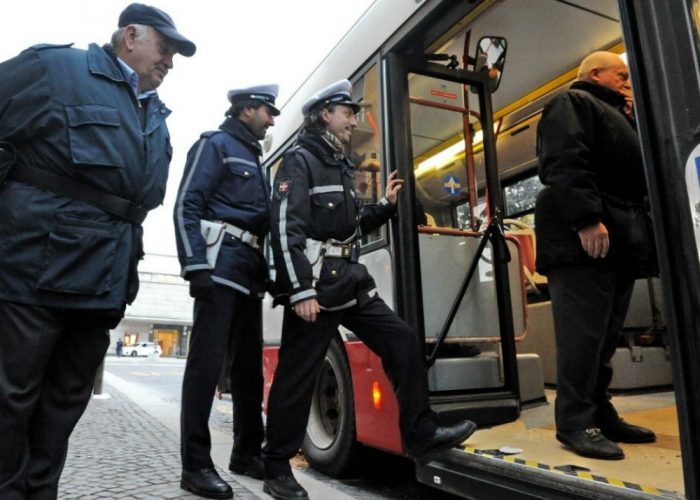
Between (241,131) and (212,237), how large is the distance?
0.64 metres

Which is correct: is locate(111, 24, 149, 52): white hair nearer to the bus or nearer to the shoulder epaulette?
the shoulder epaulette

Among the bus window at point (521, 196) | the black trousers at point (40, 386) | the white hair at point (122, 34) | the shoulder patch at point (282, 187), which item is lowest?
the black trousers at point (40, 386)

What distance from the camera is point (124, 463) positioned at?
3.07 m

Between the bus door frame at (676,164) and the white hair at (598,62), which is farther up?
the white hair at (598,62)

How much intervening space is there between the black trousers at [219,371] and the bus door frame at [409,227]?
78 centimetres

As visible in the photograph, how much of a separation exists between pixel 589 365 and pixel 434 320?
89 centimetres

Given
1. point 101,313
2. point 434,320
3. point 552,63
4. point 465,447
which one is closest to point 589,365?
point 465,447

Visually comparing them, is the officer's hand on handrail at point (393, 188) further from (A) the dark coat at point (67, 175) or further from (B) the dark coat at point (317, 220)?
(A) the dark coat at point (67, 175)

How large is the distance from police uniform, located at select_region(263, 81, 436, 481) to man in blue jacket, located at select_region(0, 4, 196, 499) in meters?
0.66

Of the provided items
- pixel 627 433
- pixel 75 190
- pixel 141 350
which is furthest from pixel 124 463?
pixel 141 350

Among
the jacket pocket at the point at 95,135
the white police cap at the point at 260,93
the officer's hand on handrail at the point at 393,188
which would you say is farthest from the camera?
the white police cap at the point at 260,93

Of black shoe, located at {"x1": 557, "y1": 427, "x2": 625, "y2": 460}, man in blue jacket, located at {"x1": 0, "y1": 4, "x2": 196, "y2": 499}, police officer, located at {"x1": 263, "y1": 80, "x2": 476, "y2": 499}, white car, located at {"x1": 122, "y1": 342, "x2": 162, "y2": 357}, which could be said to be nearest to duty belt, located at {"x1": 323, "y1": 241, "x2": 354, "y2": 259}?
police officer, located at {"x1": 263, "y1": 80, "x2": 476, "y2": 499}

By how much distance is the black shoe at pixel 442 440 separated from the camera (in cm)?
231

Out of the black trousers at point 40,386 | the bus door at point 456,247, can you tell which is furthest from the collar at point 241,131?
the black trousers at point 40,386
